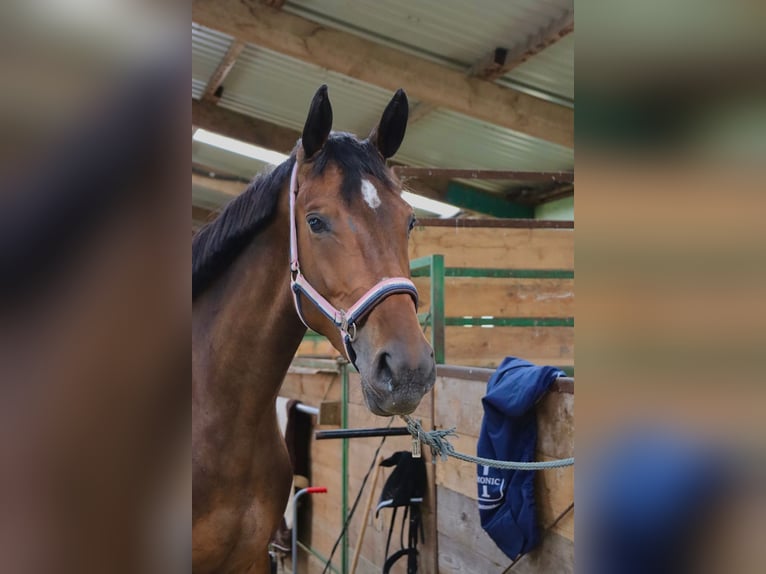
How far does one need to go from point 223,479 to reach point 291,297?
1.54ft

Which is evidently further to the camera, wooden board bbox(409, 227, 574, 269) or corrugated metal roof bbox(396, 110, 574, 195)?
corrugated metal roof bbox(396, 110, 574, 195)

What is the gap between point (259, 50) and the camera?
18.0ft

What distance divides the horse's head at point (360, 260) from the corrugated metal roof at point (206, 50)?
3966mm

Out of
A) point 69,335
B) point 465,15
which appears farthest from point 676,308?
point 465,15

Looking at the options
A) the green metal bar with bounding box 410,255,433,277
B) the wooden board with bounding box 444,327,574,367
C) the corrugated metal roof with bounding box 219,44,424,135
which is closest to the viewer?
the green metal bar with bounding box 410,255,433,277

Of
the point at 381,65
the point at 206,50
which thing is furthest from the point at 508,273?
the point at 206,50

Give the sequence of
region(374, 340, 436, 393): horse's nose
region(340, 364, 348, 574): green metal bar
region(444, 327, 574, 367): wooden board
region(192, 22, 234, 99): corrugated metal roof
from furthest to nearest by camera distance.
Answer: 1. region(192, 22, 234, 99): corrugated metal roof
2. region(444, 327, 574, 367): wooden board
3. region(340, 364, 348, 574): green metal bar
4. region(374, 340, 436, 393): horse's nose

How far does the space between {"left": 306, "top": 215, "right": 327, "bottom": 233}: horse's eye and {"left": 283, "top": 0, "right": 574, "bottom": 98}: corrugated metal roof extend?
2745mm

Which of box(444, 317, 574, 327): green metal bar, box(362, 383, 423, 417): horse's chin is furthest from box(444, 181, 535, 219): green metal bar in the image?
box(362, 383, 423, 417): horse's chin

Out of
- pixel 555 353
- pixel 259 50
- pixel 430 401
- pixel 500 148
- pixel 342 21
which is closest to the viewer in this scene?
pixel 430 401

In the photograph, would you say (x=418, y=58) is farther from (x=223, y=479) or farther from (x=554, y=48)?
(x=223, y=479)

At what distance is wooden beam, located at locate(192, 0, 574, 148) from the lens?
4.30 metres

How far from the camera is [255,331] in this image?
5.04ft

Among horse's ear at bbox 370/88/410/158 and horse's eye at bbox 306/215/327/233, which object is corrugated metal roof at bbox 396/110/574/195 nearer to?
horse's ear at bbox 370/88/410/158
